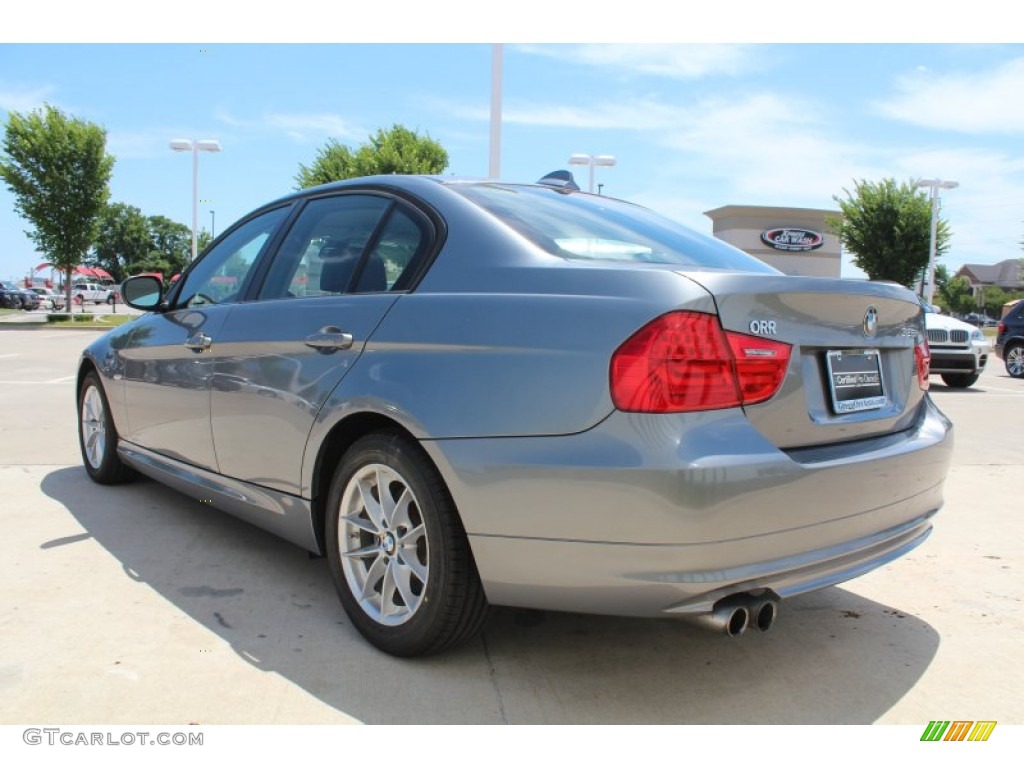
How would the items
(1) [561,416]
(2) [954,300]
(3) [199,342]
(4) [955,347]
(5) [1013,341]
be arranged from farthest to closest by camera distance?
(2) [954,300], (5) [1013,341], (4) [955,347], (3) [199,342], (1) [561,416]

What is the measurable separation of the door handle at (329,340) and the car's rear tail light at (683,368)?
1.06m

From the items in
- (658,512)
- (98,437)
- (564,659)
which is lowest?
(564,659)

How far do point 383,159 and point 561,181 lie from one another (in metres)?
27.6

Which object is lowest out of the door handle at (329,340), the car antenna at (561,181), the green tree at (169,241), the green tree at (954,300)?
the door handle at (329,340)

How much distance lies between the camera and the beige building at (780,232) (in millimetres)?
41062

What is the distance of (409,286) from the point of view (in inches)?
109

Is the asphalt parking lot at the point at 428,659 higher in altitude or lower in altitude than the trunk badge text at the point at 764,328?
lower

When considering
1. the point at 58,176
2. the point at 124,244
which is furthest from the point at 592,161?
the point at 124,244

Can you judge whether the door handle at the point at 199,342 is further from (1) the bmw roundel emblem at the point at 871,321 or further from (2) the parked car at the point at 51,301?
(2) the parked car at the point at 51,301

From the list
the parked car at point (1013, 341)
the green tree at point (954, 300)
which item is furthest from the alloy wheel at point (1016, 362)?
the green tree at point (954, 300)

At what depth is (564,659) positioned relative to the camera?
9.04 feet

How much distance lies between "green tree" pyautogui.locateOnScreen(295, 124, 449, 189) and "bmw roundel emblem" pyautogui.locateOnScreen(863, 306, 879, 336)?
2804 cm

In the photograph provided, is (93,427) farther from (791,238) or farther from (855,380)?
(791,238)

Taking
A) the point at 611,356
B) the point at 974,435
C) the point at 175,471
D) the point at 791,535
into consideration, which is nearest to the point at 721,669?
the point at 791,535
